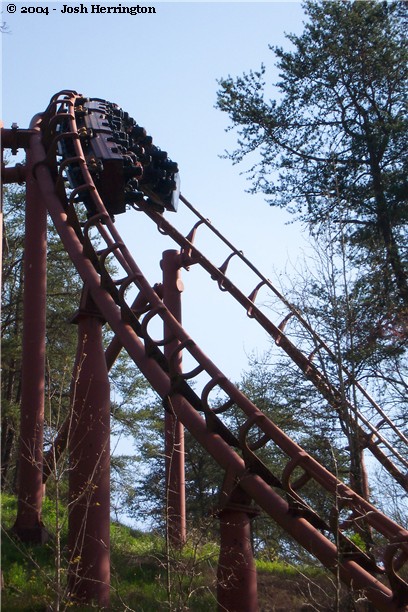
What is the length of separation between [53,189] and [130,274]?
8.51 feet

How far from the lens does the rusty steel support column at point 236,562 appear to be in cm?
889

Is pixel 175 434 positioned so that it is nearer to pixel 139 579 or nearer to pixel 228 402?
pixel 139 579

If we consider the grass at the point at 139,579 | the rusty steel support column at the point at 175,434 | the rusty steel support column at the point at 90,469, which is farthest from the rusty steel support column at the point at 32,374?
the rusty steel support column at the point at 175,434

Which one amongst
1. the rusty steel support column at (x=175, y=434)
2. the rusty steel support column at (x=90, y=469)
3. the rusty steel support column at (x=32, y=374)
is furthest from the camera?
the rusty steel support column at (x=32, y=374)

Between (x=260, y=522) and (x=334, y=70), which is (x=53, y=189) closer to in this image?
(x=334, y=70)

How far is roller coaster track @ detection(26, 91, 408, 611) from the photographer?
830 centimetres

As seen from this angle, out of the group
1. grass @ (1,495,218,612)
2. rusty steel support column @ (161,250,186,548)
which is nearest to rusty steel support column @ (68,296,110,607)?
grass @ (1,495,218,612)

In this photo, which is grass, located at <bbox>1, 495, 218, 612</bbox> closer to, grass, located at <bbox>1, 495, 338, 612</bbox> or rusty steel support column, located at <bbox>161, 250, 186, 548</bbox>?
grass, located at <bbox>1, 495, 338, 612</bbox>

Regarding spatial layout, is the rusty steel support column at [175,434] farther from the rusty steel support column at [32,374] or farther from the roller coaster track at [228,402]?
the rusty steel support column at [32,374]

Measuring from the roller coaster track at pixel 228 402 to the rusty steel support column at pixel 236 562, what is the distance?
25 cm

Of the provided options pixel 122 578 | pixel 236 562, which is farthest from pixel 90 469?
pixel 236 562

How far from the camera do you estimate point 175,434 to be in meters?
12.9

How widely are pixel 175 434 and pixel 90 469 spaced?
2566mm

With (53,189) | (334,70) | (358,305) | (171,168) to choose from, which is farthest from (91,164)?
(334,70)
